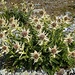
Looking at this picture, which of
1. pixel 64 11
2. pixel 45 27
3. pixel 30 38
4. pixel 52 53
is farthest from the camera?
pixel 64 11

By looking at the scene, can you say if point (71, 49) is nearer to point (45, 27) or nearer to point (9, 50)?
point (45, 27)

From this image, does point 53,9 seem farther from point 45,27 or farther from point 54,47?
point 54,47

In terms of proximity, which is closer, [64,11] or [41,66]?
[41,66]

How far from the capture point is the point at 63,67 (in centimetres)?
704

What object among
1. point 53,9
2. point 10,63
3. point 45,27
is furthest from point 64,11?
point 10,63

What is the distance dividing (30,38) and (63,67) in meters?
1.05

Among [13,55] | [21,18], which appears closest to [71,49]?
[13,55]

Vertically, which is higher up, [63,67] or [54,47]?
[54,47]

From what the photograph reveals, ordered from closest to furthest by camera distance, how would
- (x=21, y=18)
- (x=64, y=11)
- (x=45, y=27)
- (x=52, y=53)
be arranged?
(x=52, y=53) < (x=45, y=27) < (x=21, y=18) < (x=64, y=11)

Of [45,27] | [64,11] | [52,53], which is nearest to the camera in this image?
[52,53]

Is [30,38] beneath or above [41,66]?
above

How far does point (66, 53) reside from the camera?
6.92 meters

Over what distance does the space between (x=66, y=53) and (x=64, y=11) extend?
14.2ft

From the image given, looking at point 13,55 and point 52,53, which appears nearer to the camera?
point 52,53
